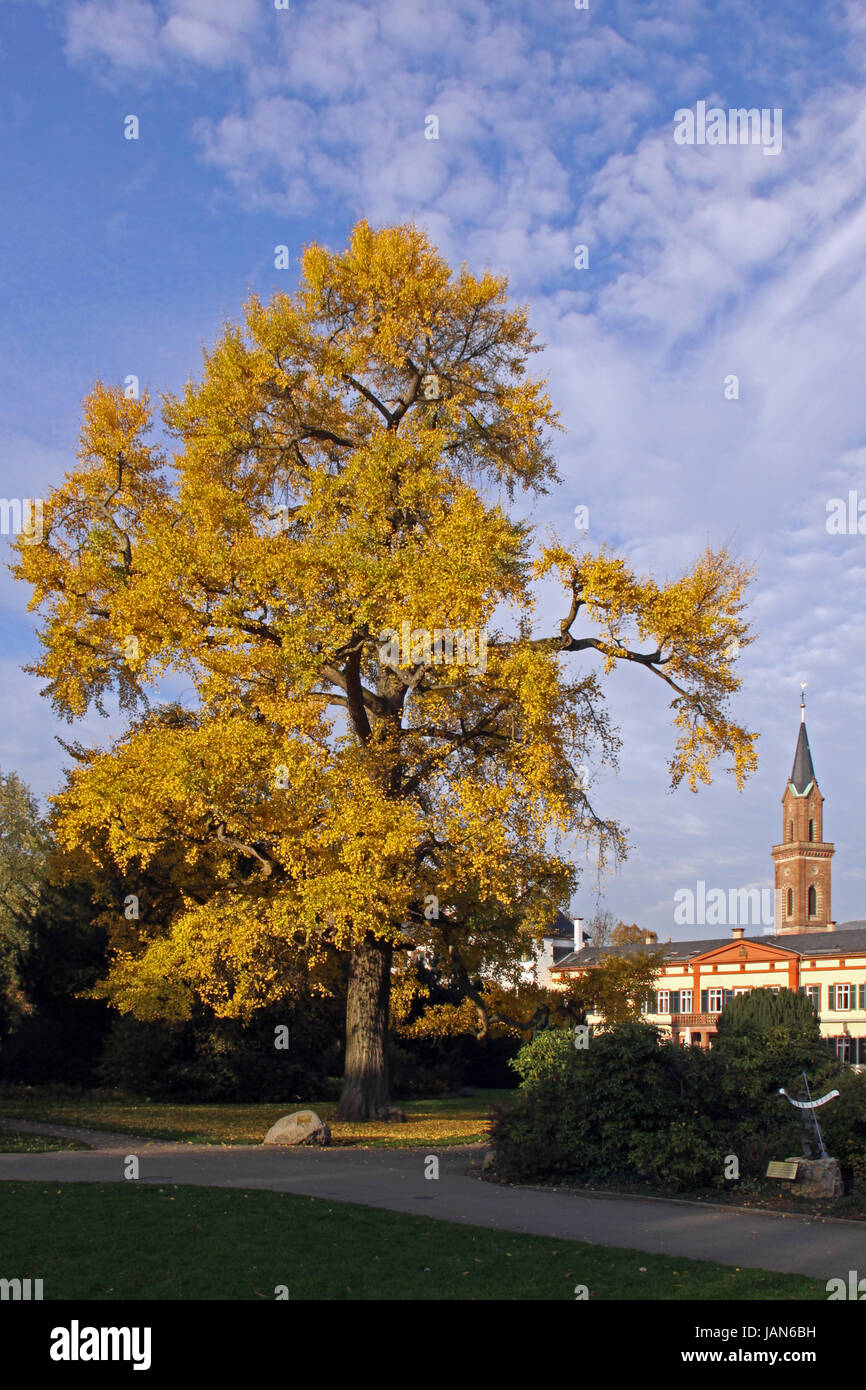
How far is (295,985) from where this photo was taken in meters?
21.5

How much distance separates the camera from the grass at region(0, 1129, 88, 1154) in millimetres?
14795

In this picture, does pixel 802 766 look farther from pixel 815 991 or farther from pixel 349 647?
pixel 349 647

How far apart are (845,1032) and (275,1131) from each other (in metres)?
55.9

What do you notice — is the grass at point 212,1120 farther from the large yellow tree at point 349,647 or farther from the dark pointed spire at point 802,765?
the dark pointed spire at point 802,765

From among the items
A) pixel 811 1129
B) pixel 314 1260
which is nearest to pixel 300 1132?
pixel 811 1129

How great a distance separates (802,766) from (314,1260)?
12132 cm

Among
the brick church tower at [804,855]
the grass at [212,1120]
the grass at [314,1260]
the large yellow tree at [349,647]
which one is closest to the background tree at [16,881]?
the grass at [212,1120]

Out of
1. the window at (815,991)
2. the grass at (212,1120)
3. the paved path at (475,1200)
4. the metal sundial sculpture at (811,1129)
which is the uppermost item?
the metal sundial sculpture at (811,1129)

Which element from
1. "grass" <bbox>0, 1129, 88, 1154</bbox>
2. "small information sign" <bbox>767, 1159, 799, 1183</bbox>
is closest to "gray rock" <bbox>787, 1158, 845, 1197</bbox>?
"small information sign" <bbox>767, 1159, 799, 1183</bbox>

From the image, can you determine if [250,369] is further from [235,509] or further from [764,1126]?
[764,1126]

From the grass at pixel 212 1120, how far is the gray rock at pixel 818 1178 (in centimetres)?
437

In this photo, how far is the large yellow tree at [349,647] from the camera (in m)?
17.8
